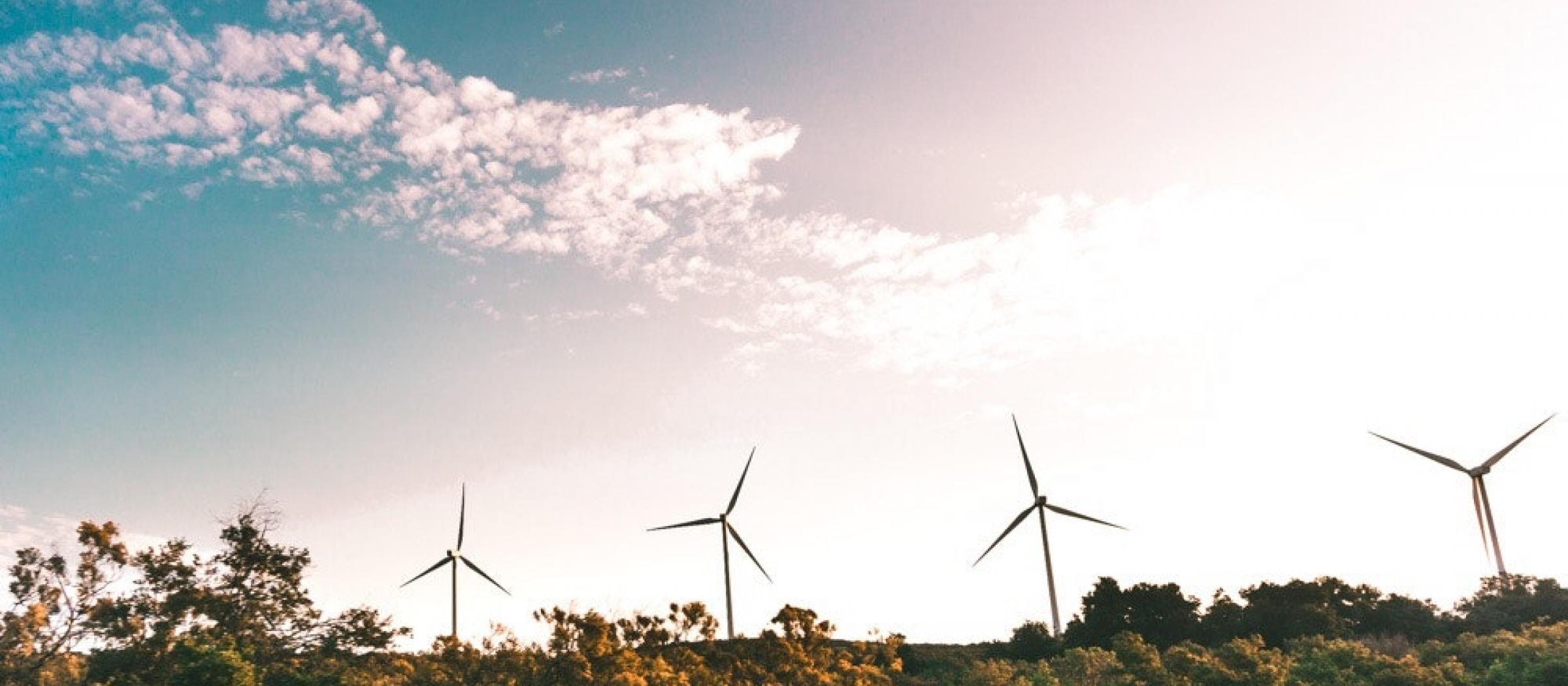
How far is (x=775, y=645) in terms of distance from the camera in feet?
137

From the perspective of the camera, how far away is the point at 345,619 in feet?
215

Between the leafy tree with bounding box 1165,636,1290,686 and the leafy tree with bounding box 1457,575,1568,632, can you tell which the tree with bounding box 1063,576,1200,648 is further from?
the leafy tree with bounding box 1165,636,1290,686

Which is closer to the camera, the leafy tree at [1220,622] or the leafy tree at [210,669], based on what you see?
the leafy tree at [210,669]

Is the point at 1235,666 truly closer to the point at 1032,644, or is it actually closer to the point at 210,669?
the point at 1032,644

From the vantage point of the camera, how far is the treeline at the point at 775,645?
132 ft

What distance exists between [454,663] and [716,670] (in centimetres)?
1198

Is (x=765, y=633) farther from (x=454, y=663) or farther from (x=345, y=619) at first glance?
(x=345, y=619)

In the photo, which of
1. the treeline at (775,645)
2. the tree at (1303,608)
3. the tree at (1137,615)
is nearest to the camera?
the treeline at (775,645)

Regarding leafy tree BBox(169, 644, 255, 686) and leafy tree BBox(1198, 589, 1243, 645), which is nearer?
leafy tree BBox(169, 644, 255, 686)

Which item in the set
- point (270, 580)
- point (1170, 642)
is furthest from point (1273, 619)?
point (270, 580)

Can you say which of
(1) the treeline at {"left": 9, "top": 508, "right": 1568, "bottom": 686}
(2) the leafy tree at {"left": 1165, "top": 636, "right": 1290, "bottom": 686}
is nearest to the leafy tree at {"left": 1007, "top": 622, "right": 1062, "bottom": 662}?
(1) the treeline at {"left": 9, "top": 508, "right": 1568, "bottom": 686}

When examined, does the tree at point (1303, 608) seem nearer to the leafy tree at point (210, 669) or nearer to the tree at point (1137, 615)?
the tree at point (1137, 615)

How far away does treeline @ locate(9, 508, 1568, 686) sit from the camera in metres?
40.3

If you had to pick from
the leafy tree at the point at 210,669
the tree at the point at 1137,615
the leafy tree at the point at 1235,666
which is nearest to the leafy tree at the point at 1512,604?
the tree at the point at 1137,615
